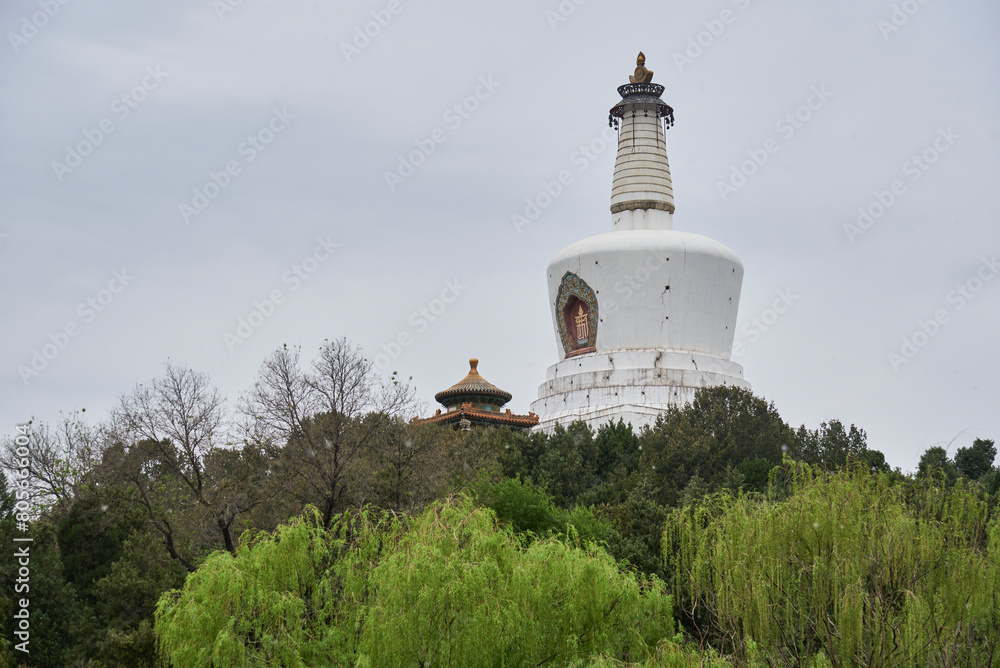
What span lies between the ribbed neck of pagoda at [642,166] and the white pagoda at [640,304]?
3cm

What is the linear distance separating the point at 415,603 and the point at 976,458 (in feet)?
93.7

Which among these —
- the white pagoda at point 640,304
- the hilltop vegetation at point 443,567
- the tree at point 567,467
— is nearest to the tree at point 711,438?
the tree at point 567,467

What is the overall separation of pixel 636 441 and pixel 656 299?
5646 millimetres

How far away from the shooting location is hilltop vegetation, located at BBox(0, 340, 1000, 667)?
1306cm

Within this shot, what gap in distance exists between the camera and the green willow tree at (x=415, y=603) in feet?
42.5

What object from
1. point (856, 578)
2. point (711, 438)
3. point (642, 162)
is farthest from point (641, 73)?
point (856, 578)

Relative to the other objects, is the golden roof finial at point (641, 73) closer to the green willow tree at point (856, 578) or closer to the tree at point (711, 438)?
the tree at point (711, 438)

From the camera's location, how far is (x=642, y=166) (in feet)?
121

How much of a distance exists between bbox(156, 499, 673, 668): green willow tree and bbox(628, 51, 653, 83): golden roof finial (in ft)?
76.5

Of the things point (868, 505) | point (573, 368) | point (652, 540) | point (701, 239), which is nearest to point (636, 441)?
point (573, 368)

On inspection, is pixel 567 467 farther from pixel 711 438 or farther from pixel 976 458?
pixel 976 458

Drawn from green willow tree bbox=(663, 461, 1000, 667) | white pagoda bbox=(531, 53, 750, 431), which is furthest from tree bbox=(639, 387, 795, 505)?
green willow tree bbox=(663, 461, 1000, 667)

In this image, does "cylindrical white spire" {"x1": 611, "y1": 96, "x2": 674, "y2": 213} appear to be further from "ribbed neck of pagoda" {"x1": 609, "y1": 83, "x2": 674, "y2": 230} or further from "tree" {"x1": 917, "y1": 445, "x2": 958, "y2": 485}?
"tree" {"x1": 917, "y1": 445, "x2": 958, "y2": 485}

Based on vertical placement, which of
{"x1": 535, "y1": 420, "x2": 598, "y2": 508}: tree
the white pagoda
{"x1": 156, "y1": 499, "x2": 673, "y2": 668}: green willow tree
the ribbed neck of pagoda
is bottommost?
{"x1": 156, "y1": 499, "x2": 673, "y2": 668}: green willow tree
